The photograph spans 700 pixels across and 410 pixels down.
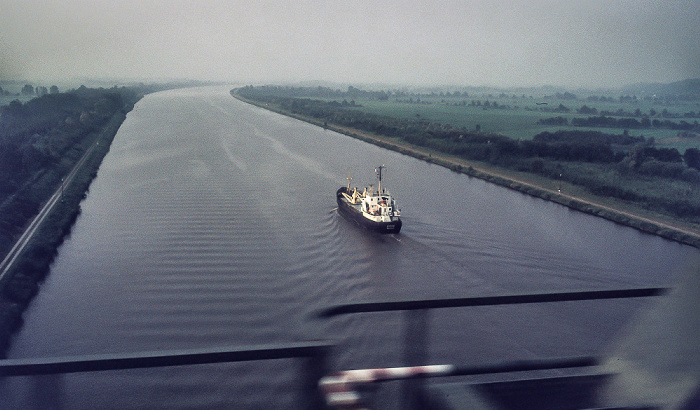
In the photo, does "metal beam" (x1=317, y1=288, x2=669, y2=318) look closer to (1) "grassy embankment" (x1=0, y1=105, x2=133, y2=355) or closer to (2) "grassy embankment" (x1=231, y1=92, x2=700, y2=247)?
(1) "grassy embankment" (x1=0, y1=105, x2=133, y2=355)

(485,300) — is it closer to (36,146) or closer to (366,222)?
(366,222)


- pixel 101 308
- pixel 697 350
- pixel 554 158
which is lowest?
pixel 101 308

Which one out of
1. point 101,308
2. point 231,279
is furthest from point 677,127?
point 101,308

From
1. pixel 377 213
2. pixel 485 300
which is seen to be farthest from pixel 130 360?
pixel 377 213

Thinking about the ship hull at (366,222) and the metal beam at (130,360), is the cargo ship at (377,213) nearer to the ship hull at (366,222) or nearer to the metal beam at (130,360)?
the ship hull at (366,222)

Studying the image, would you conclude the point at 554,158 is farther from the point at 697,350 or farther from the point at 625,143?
the point at 697,350
